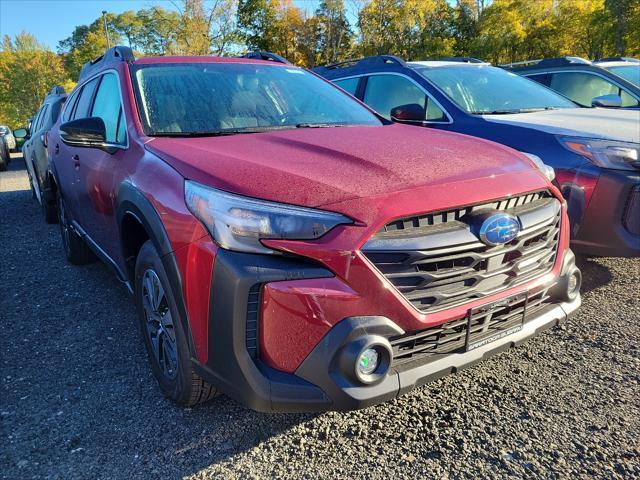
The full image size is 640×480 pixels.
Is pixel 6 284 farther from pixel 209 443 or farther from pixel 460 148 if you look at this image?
pixel 460 148


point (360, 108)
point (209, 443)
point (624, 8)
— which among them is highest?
point (624, 8)

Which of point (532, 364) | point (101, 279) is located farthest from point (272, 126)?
point (101, 279)

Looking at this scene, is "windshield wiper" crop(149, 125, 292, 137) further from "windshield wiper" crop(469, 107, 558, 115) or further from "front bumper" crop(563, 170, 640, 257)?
"windshield wiper" crop(469, 107, 558, 115)

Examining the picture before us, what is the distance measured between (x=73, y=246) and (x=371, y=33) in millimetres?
35726

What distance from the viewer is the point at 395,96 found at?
508 cm

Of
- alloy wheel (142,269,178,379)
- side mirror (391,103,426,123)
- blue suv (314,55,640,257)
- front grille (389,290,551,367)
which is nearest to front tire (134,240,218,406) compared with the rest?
alloy wheel (142,269,178,379)

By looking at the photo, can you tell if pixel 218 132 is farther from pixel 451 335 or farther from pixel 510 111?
pixel 510 111

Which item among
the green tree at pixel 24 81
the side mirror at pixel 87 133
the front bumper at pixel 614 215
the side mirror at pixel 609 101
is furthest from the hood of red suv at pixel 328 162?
the green tree at pixel 24 81

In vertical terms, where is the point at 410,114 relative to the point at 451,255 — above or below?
above

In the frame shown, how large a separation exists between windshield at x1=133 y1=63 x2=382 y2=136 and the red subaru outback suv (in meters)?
0.02

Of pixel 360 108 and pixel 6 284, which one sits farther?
pixel 6 284

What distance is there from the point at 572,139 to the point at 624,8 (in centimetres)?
2655

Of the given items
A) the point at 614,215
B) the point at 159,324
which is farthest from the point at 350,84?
the point at 159,324

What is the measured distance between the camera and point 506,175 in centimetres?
224
